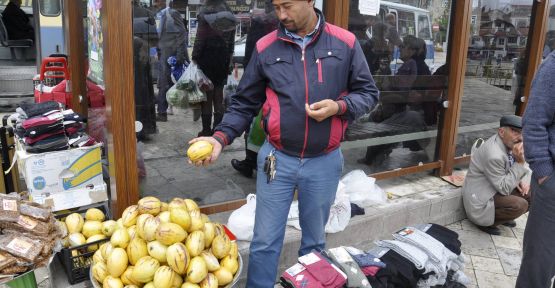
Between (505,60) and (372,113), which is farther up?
(505,60)

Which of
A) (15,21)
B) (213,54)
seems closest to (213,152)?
(213,54)

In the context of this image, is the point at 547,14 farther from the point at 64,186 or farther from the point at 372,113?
the point at 64,186

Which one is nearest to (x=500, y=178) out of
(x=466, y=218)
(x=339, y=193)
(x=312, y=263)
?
(x=466, y=218)

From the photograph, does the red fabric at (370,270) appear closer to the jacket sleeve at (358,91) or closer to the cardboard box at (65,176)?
the jacket sleeve at (358,91)

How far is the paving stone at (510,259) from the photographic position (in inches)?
147

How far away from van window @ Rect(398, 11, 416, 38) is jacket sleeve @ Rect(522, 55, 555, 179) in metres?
1.97

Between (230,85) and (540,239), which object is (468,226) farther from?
(230,85)

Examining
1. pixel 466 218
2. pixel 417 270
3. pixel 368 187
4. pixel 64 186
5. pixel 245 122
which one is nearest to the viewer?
pixel 245 122

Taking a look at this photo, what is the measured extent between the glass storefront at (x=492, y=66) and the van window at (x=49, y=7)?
6604mm

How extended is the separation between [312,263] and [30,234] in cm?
150

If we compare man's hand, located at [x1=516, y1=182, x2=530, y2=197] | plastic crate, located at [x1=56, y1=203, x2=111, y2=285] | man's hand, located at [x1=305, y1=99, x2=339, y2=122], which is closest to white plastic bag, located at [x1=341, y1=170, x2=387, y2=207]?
man's hand, located at [x1=516, y1=182, x2=530, y2=197]

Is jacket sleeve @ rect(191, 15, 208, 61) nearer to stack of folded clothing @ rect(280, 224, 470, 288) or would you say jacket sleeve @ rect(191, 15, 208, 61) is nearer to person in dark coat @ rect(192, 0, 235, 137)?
person in dark coat @ rect(192, 0, 235, 137)

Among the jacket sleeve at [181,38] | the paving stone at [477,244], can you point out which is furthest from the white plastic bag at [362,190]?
the jacket sleeve at [181,38]

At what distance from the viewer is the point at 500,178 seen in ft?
13.4
